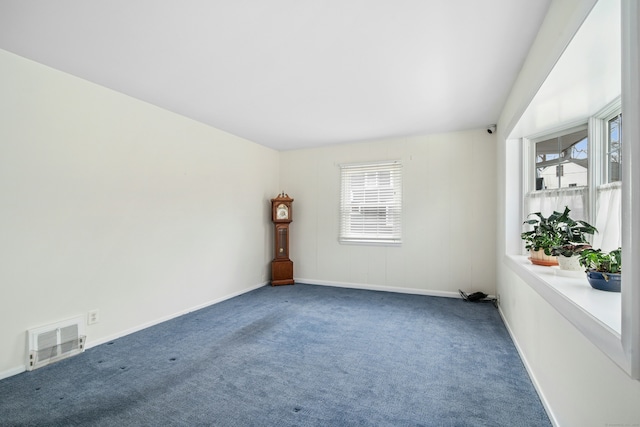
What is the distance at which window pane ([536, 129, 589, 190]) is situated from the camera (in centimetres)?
231

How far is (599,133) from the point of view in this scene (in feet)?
7.09

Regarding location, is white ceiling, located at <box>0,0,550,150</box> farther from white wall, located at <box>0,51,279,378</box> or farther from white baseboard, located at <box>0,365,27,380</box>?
white baseboard, located at <box>0,365,27,380</box>

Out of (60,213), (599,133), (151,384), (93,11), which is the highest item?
(93,11)

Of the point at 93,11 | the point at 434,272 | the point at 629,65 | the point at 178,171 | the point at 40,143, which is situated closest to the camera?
the point at 629,65

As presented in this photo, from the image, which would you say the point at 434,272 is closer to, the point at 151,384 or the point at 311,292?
the point at 311,292

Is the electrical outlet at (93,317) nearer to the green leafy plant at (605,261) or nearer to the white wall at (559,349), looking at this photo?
the white wall at (559,349)

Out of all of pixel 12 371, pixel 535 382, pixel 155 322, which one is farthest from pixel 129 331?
pixel 535 382

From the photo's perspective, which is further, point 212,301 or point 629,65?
point 212,301

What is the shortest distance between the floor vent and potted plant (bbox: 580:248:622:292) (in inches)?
146

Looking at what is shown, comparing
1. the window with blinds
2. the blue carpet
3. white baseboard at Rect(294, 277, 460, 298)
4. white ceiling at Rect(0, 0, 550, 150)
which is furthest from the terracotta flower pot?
the window with blinds

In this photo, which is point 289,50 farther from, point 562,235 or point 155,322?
point 155,322

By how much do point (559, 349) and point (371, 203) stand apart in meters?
3.39

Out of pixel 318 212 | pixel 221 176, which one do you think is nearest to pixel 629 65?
pixel 221 176

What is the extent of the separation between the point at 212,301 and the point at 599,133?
14.0 feet
